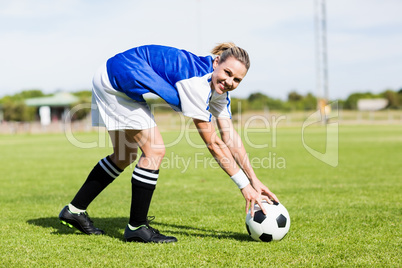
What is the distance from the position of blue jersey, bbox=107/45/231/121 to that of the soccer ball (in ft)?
3.77

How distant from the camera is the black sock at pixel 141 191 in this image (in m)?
3.94

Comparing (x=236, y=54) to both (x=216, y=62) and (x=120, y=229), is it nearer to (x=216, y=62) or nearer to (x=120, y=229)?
(x=216, y=62)

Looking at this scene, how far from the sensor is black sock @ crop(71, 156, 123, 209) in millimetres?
4402

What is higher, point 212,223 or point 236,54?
point 236,54

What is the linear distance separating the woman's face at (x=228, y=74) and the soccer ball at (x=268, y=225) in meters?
1.28

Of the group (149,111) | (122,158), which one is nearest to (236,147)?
(149,111)

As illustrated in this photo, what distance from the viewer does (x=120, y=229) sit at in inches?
183

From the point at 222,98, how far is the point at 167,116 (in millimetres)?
46932

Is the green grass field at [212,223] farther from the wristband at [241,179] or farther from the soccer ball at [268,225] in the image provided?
the wristband at [241,179]

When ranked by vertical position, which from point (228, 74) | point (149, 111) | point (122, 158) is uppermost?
point (228, 74)

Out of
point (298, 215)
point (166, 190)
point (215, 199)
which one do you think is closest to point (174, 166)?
point (166, 190)

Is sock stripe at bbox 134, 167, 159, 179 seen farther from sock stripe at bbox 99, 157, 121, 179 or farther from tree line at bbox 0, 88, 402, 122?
tree line at bbox 0, 88, 402, 122

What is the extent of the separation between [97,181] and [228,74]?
1.85 metres

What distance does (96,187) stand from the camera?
175 inches
